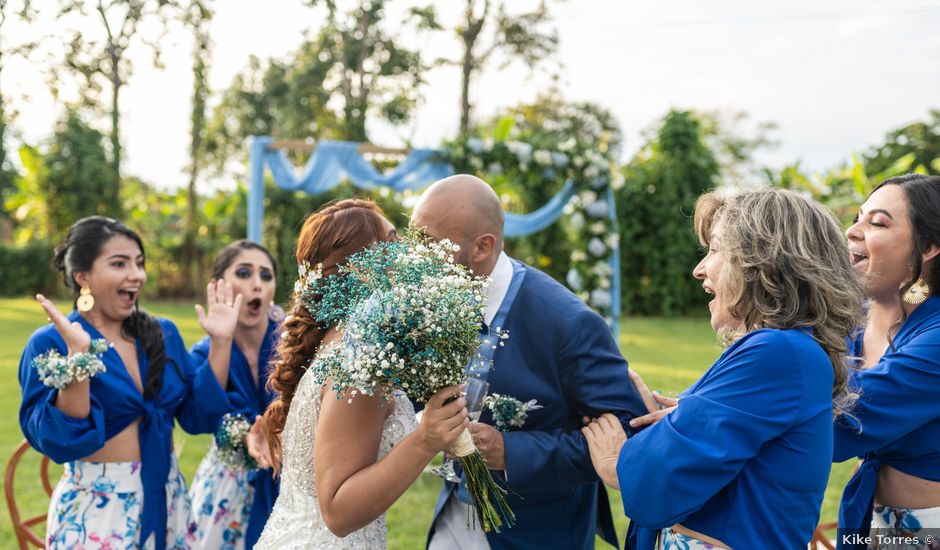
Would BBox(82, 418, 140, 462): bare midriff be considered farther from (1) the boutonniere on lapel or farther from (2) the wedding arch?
(2) the wedding arch

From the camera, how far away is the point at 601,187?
1374 cm

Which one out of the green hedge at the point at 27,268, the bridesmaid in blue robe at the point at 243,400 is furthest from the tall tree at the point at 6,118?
the bridesmaid in blue robe at the point at 243,400

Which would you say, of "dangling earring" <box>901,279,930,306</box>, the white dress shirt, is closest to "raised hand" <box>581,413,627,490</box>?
the white dress shirt

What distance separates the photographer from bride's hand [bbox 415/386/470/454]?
227 centimetres

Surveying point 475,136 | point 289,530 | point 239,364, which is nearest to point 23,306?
point 475,136

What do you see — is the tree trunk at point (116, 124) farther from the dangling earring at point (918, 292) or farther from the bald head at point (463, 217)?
the dangling earring at point (918, 292)

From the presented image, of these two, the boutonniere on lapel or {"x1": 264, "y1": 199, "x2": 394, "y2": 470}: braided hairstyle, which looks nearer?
{"x1": 264, "y1": 199, "x2": 394, "y2": 470}: braided hairstyle

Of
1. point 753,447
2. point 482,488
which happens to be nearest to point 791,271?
point 753,447

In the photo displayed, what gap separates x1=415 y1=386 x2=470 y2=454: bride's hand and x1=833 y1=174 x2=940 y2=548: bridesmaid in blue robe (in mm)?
1390

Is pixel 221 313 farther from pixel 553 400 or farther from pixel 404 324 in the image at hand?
pixel 404 324

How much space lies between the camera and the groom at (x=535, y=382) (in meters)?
2.90

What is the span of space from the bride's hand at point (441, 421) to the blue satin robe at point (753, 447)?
58 centimetres

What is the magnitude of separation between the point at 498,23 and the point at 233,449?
25124mm

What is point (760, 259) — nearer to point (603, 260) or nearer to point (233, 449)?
point (233, 449)
